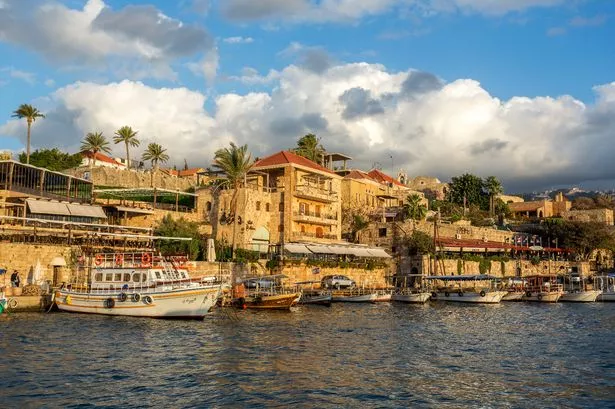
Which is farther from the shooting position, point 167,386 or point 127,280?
point 127,280

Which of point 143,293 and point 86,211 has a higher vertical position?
point 86,211

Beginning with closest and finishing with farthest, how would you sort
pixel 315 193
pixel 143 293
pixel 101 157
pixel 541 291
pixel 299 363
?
pixel 299 363, pixel 143 293, pixel 541 291, pixel 315 193, pixel 101 157

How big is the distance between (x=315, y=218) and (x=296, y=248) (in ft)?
29.3

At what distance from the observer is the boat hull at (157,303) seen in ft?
121

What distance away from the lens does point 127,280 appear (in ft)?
126

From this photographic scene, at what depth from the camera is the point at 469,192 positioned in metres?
112

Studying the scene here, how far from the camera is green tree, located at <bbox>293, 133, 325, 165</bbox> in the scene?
280ft

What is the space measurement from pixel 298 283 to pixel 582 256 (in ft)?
161

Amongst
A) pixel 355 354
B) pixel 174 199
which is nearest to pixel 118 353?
pixel 355 354

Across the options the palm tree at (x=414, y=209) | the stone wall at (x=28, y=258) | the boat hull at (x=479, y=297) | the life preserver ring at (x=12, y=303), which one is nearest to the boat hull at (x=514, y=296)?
the boat hull at (x=479, y=297)

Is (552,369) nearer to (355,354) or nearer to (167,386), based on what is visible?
(355,354)

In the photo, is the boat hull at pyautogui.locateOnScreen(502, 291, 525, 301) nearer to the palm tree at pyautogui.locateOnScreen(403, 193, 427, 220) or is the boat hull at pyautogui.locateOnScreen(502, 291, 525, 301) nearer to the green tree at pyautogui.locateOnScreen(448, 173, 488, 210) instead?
the palm tree at pyautogui.locateOnScreen(403, 193, 427, 220)

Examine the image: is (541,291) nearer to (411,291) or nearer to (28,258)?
(411,291)

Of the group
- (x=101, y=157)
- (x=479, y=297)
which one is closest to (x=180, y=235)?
(x=479, y=297)
